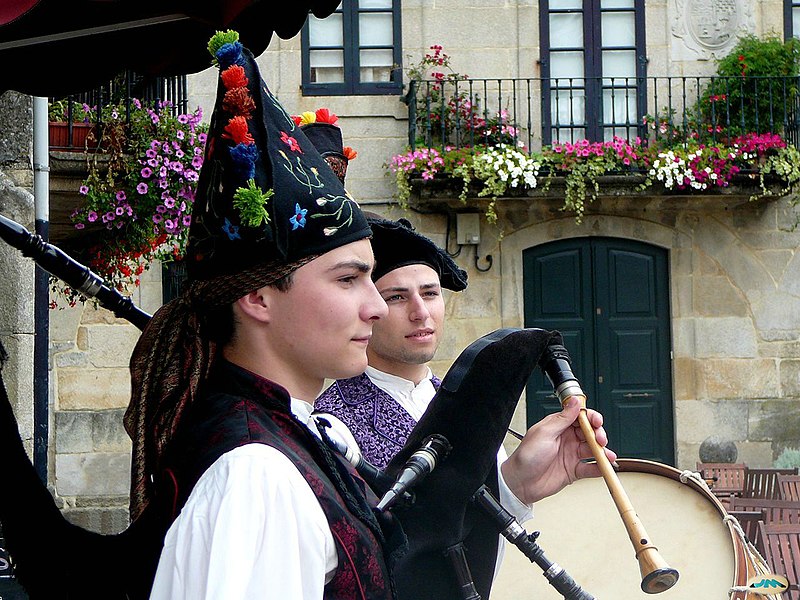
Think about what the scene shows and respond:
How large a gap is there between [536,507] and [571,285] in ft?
22.3

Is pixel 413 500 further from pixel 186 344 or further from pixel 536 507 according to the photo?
pixel 536 507

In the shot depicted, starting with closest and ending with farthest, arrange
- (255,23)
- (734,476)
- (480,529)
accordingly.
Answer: (480,529)
(255,23)
(734,476)

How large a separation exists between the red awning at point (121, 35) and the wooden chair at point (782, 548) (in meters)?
3.30

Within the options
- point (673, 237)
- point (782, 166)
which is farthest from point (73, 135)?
point (782, 166)

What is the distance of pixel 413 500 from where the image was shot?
1.94 metres

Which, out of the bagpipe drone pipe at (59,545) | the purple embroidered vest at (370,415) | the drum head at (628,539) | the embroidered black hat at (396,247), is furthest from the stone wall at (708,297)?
the bagpipe drone pipe at (59,545)

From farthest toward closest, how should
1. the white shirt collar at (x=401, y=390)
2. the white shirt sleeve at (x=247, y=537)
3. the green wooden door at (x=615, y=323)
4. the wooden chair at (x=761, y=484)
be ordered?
the green wooden door at (x=615, y=323) < the wooden chair at (x=761, y=484) < the white shirt collar at (x=401, y=390) < the white shirt sleeve at (x=247, y=537)

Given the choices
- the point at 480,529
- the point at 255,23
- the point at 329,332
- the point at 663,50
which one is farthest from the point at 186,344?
the point at 663,50

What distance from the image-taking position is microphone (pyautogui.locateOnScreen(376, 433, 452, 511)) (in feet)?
6.05

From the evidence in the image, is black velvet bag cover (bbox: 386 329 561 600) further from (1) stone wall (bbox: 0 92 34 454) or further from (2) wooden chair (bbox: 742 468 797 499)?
(2) wooden chair (bbox: 742 468 797 499)

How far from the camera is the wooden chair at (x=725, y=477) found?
6.49 meters

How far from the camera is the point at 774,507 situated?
18.8 feet

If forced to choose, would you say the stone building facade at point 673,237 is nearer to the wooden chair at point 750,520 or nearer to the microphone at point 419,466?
the wooden chair at point 750,520

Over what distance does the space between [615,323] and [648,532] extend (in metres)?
6.79
